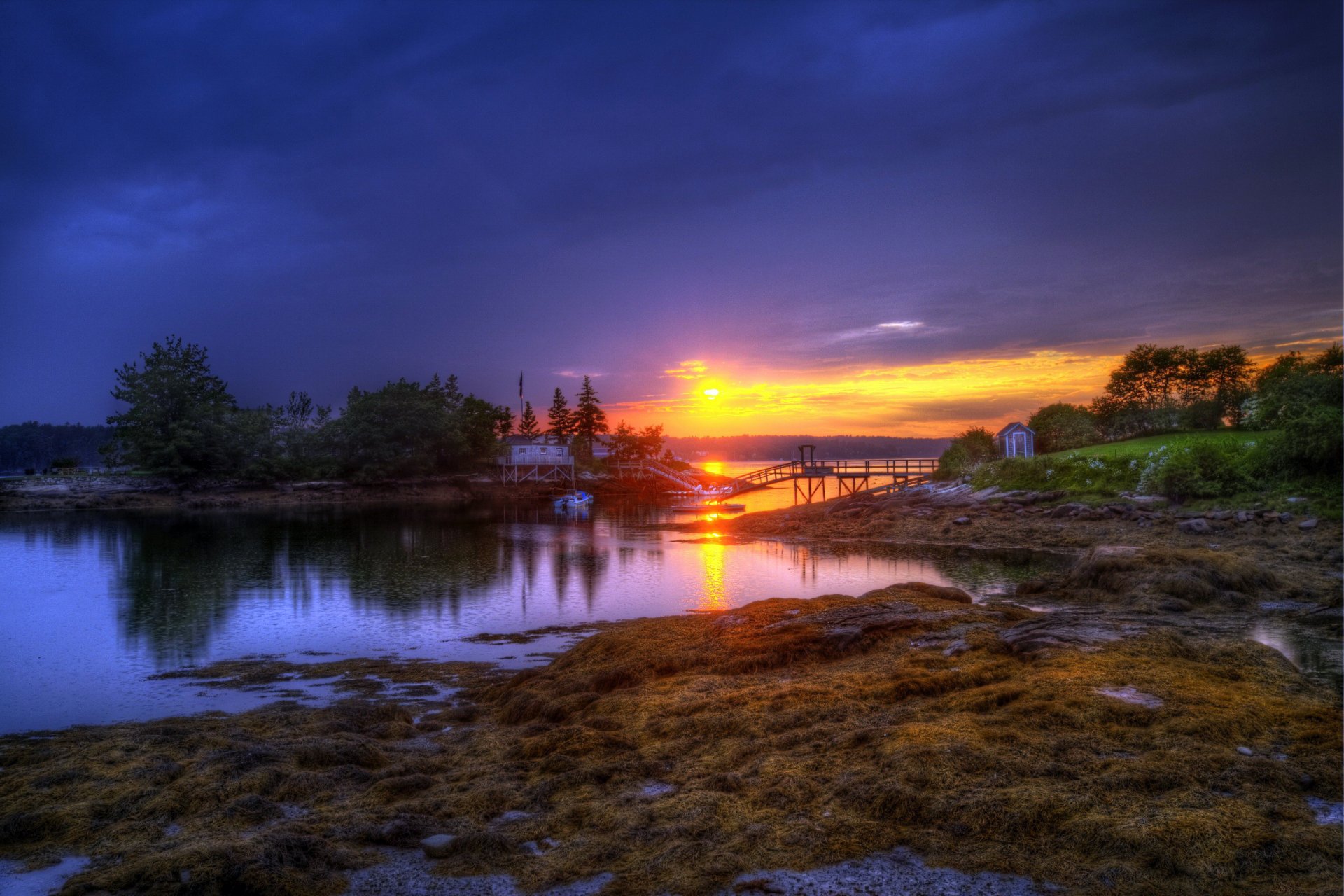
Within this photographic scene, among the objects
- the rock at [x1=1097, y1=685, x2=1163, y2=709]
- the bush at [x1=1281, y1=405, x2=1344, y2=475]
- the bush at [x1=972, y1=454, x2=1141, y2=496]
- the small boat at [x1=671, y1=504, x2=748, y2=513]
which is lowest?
the small boat at [x1=671, y1=504, x2=748, y2=513]

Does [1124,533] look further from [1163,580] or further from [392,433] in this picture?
[392,433]

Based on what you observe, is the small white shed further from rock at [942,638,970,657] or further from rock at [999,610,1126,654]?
rock at [942,638,970,657]

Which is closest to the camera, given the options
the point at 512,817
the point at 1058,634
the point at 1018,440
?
the point at 512,817

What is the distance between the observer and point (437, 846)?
6559 millimetres

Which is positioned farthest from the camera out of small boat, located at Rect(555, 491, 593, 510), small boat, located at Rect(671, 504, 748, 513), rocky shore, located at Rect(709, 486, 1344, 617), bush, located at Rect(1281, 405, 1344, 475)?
small boat, located at Rect(555, 491, 593, 510)

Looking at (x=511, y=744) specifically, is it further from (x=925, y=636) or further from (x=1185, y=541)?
(x=1185, y=541)

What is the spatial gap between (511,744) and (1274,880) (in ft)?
25.8

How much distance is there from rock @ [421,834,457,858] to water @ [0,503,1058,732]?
8055 mm

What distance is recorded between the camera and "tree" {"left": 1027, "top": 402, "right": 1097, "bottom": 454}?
190 ft

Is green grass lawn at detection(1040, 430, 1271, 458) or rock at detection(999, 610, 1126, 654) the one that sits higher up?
green grass lawn at detection(1040, 430, 1271, 458)

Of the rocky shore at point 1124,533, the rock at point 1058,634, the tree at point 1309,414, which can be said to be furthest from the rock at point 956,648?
the tree at point 1309,414

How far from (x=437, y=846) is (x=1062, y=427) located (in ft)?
207

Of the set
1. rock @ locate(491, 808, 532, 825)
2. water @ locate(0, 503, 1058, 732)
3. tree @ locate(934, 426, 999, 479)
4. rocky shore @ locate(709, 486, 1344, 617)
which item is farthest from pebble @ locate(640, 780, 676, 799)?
tree @ locate(934, 426, 999, 479)

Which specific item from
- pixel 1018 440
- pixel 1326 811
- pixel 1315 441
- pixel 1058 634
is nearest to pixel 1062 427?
pixel 1018 440
